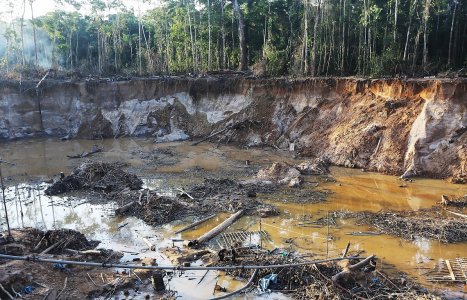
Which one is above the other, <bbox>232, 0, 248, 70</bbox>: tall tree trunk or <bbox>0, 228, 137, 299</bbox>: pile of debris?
<bbox>232, 0, 248, 70</bbox>: tall tree trunk

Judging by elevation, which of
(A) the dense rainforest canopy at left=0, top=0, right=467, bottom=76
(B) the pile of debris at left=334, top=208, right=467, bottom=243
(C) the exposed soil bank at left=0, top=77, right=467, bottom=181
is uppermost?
(A) the dense rainforest canopy at left=0, top=0, right=467, bottom=76

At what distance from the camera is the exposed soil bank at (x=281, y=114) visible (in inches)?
667

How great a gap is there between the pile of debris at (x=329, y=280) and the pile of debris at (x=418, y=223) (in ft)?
7.78

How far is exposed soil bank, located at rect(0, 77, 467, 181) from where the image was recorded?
55.6 feet

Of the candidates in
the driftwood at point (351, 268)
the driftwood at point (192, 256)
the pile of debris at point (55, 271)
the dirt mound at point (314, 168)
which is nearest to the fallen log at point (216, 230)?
the driftwood at point (192, 256)

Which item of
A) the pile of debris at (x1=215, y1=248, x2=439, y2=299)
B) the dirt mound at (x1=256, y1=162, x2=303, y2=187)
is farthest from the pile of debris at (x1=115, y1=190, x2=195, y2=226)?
the dirt mound at (x1=256, y1=162, x2=303, y2=187)

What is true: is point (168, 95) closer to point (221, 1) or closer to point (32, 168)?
point (221, 1)

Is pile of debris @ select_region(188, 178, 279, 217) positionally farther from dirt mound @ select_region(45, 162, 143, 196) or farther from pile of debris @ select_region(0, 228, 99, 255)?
pile of debris @ select_region(0, 228, 99, 255)

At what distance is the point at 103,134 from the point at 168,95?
5043mm

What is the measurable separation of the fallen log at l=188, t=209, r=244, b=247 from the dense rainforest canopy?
496 inches

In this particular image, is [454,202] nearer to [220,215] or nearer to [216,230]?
[220,215]

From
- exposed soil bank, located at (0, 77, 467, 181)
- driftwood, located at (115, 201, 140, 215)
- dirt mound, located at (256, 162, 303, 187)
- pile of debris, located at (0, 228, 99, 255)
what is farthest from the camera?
exposed soil bank, located at (0, 77, 467, 181)

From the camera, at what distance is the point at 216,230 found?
11.4 m

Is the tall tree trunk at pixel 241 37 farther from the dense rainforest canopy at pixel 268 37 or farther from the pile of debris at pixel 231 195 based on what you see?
the pile of debris at pixel 231 195
